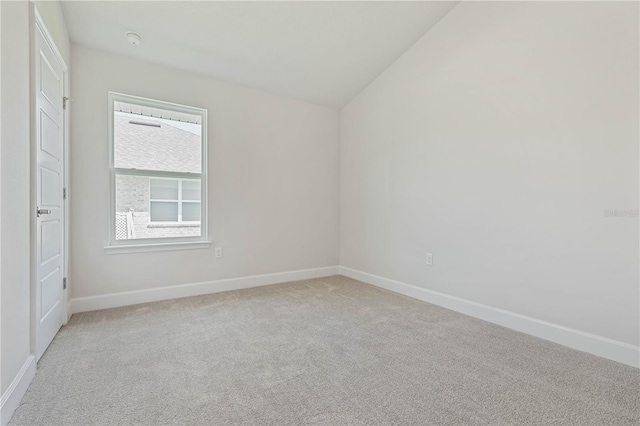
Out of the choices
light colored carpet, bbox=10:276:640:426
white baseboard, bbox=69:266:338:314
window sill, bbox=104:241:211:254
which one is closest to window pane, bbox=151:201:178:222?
window sill, bbox=104:241:211:254

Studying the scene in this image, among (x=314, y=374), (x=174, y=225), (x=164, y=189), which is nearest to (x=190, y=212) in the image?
(x=174, y=225)

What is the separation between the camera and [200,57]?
10.3 feet

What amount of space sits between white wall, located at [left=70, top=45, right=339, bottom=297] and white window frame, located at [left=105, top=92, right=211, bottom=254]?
5cm

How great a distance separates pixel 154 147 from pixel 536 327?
12.8 feet

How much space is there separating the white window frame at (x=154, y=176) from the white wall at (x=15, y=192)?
1296 mm

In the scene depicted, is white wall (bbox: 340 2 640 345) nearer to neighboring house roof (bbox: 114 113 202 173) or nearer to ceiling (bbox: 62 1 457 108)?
ceiling (bbox: 62 1 457 108)

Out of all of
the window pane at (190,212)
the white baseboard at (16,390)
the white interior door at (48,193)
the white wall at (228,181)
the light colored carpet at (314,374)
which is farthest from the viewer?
the window pane at (190,212)

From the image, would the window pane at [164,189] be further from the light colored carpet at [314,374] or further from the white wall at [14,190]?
the white wall at [14,190]

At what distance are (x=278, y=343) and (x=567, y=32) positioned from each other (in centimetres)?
311

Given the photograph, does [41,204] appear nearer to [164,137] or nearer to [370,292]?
[164,137]

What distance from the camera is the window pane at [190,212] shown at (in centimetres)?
342

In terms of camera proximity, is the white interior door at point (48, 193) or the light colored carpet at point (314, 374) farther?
the white interior door at point (48, 193)

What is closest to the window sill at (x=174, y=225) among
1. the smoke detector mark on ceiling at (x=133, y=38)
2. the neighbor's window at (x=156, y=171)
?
the neighbor's window at (x=156, y=171)

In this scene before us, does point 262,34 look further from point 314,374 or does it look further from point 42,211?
point 314,374
